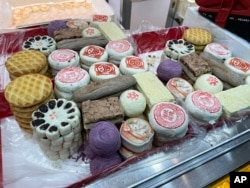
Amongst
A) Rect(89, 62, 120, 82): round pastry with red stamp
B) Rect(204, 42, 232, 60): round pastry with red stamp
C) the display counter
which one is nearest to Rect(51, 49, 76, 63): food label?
Rect(89, 62, 120, 82): round pastry with red stamp

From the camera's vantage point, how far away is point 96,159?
775mm

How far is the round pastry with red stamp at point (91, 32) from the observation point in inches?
48.6

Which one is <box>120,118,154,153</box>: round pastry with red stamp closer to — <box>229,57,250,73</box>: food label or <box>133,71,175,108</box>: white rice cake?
<box>133,71,175,108</box>: white rice cake

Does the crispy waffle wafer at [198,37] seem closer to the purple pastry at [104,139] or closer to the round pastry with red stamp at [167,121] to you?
the round pastry with red stamp at [167,121]

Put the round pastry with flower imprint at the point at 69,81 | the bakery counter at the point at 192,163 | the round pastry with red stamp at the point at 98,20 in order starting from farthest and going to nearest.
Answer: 1. the round pastry with red stamp at the point at 98,20
2. the round pastry with flower imprint at the point at 69,81
3. the bakery counter at the point at 192,163

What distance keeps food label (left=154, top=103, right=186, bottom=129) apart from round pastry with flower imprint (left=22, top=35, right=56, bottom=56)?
0.59 m

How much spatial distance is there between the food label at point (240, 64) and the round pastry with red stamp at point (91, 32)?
2.20 ft

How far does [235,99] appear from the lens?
93cm

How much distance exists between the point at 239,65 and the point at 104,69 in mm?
616

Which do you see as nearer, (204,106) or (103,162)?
(103,162)

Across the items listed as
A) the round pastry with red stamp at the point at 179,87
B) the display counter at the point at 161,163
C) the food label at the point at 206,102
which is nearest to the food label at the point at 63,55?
the display counter at the point at 161,163

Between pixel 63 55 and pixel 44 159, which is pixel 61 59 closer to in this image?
pixel 63 55

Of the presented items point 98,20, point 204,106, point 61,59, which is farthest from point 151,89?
point 98,20

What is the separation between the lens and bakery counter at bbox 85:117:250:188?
27.6 inches
